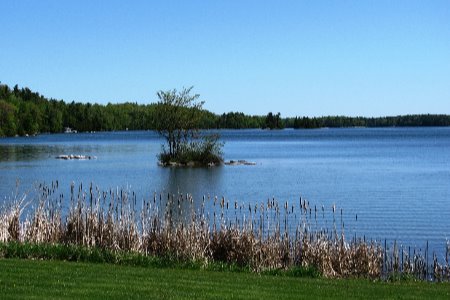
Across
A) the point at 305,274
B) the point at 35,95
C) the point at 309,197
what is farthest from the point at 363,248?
the point at 35,95

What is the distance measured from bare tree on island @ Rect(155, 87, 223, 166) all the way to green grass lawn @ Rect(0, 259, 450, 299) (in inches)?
1624

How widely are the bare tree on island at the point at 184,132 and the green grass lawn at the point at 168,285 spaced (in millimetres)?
41247

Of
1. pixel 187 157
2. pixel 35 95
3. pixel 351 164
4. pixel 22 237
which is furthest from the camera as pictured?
pixel 35 95

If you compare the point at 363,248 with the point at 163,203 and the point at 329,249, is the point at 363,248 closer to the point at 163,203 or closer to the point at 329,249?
the point at 329,249

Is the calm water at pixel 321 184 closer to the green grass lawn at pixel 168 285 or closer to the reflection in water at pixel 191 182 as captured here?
the reflection in water at pixel 191 182

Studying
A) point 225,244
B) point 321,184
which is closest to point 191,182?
point 321,184

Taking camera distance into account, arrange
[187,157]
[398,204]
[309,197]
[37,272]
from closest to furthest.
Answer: [37,272] < [398,204] < [309,197] < [187,157]

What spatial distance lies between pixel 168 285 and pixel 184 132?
43.8 m

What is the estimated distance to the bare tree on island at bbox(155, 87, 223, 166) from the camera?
5453 cm

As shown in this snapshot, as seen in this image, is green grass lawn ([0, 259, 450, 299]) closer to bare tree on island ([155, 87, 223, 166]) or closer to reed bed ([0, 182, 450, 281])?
reed bed ([0, 182, 450, 281])

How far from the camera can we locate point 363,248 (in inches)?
604

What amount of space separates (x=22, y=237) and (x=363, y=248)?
25.7 ft

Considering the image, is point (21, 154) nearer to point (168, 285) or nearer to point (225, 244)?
point (225, 244)

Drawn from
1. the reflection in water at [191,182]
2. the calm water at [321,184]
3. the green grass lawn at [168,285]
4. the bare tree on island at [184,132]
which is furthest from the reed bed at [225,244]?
the bare tree on island at [184,132]
